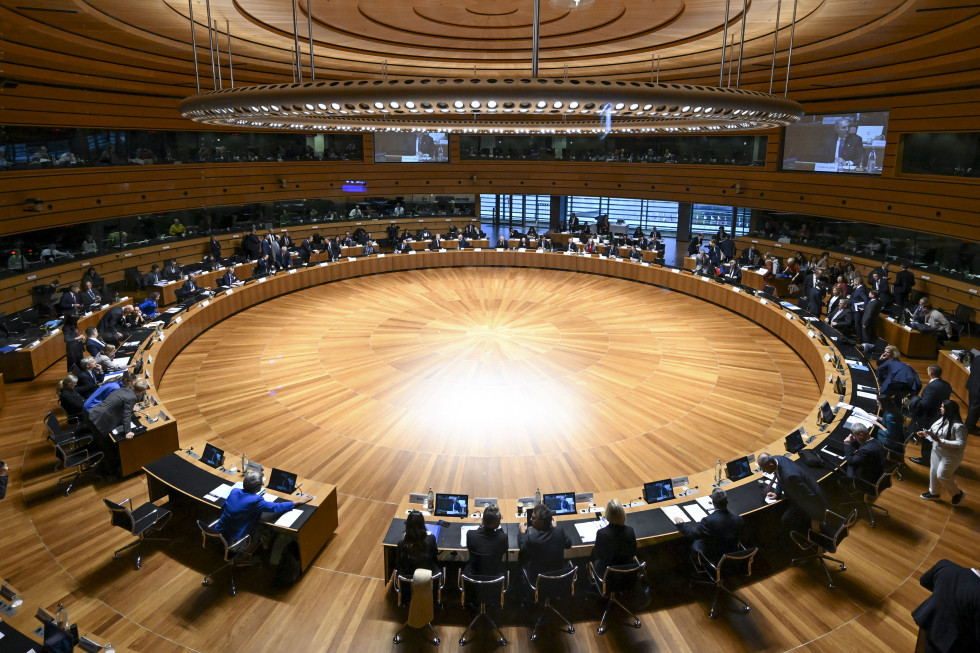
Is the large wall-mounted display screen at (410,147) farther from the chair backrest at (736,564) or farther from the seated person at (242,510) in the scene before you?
the chair backrest at (736,564)

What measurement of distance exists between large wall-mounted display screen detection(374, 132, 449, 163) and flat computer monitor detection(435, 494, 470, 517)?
65.9 feet

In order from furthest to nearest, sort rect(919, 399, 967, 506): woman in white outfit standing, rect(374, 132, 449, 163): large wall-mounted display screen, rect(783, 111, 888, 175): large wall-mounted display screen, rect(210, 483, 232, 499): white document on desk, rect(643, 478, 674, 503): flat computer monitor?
rect(374, 132, 449, 163): large wall-mounted display screen → rect(783, 111, 888, 175): large wall-mounted display screen → rect(919, 399, 967, 506): woman in white outfit standing → rect(210, 483, 232, 499): white document on desk → rect(643, 478, 674, 503): flat computer monitor

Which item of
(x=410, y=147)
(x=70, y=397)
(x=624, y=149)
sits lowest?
(x=70, y=397)

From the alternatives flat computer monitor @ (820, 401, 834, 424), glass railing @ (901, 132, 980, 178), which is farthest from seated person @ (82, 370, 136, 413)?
glass railing @ (901, 132, 980, 178)

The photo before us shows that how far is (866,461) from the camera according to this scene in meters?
6.54

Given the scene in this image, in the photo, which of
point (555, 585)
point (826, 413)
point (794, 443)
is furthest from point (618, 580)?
point (826, 413)

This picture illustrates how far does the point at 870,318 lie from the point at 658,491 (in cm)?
841

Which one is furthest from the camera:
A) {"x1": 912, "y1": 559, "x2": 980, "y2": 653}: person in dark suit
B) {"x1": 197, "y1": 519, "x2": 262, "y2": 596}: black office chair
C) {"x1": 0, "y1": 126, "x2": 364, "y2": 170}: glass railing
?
{"x1": 0, "y1": 126, "x2": 364, "y2": 170}: glass railing

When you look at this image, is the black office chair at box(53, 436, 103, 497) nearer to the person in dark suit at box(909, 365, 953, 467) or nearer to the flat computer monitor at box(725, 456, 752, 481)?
the flat computer monitor at box(725, 456, 752, 481)

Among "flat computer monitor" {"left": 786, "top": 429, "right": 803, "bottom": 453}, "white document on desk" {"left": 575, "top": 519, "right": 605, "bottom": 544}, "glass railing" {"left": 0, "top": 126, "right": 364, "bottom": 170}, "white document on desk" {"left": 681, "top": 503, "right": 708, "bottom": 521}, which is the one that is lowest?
"white document on desk" {"left": 575, "top": 519, "right": 605, "bottom": 544}

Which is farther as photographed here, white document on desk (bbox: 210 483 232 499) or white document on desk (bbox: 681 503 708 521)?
white document on desk (bbox: 210 483 232 499)

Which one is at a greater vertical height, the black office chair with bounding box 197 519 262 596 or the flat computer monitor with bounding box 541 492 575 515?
the flat computer monitor with bounding box 541 492 575 515

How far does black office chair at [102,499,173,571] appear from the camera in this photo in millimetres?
5944

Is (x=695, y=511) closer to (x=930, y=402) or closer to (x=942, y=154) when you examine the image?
(x=930, y=402)
